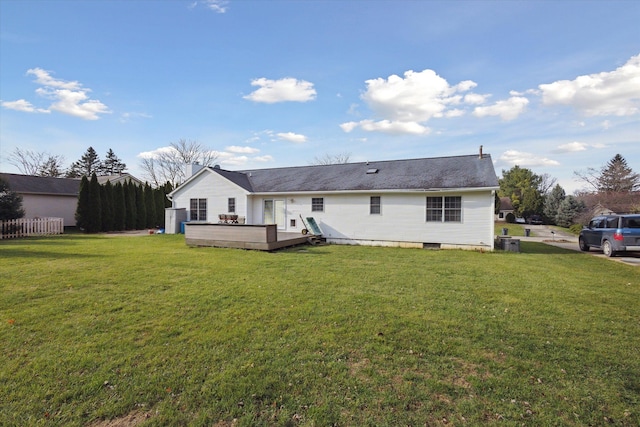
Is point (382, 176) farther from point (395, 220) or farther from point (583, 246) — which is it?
point (583, 246)

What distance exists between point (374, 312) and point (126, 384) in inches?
133

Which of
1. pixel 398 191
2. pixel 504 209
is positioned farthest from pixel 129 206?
pixel 504 209

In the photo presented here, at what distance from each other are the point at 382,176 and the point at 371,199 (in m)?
1.66

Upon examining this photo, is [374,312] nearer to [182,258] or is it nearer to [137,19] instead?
[182,258]

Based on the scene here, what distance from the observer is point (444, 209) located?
44.2 feet

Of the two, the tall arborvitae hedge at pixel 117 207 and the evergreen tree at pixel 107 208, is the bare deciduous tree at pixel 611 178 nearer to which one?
the tall arborvitae hedge at pixel 117 207

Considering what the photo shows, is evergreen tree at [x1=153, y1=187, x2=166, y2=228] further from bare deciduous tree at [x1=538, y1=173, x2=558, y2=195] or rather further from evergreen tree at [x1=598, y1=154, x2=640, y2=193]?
bare deciduous tree at [x1=538, y1=173, x2=558, y2=195]

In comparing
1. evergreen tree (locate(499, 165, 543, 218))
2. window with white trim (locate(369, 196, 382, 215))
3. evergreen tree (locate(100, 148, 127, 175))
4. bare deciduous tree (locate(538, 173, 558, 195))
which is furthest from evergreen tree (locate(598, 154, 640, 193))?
evergreen tree (locate(100, 148, 127, 175))

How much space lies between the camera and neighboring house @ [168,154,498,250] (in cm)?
1312

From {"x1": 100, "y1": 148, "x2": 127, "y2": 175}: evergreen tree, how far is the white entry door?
52858 mm

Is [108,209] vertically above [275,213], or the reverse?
[108,209]

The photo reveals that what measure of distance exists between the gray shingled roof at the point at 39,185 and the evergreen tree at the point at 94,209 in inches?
200

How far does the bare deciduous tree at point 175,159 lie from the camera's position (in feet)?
138

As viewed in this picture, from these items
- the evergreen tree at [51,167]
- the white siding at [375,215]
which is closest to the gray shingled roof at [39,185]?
the white siding at [375,215]
